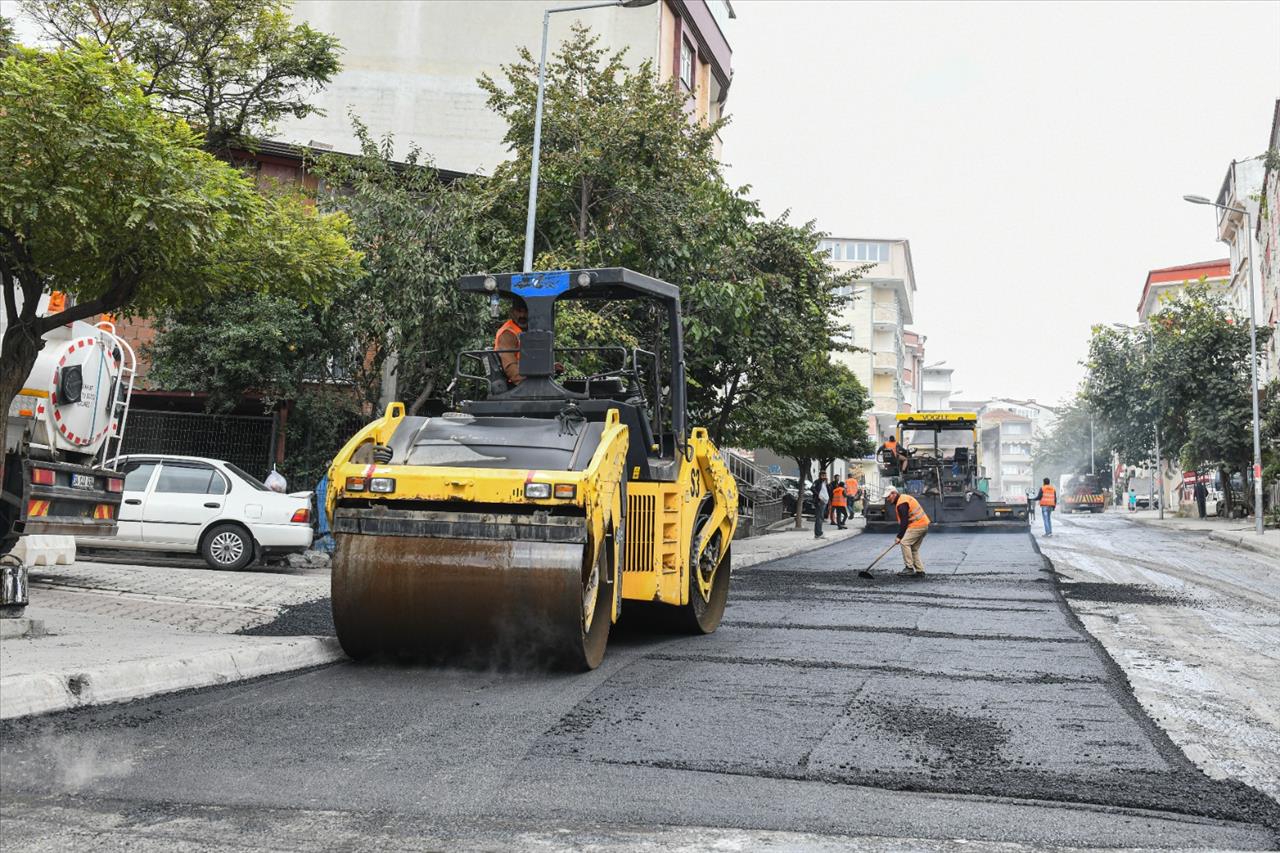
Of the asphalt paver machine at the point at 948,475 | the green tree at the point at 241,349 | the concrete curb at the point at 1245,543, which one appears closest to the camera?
the green tree at the point at 241,349

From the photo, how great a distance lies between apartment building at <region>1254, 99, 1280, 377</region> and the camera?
44.3 metres

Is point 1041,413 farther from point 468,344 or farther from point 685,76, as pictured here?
point 468,344

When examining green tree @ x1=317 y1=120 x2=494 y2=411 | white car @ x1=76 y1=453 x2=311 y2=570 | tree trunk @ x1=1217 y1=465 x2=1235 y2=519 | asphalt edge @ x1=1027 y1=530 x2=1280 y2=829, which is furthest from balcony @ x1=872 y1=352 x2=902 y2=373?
asphalt edge @ x1=1027 y1=530 x2=1280 y2=829

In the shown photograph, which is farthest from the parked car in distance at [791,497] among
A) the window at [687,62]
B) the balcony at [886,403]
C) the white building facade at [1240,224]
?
the balcony at [886,403]

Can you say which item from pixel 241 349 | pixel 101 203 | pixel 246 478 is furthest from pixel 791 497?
pixel 101 203

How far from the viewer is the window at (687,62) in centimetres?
3578

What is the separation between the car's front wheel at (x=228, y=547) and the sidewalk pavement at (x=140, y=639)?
1274mm

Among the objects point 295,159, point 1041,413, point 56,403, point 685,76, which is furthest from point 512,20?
point 1041,413

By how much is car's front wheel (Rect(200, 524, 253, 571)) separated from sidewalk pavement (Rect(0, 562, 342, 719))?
215 cm

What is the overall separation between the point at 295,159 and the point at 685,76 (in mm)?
15991

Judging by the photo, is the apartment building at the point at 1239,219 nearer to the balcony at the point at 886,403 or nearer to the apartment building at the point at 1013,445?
the balcony at the point at 886,403

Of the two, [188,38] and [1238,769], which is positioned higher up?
[188,38]

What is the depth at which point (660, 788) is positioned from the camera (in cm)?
436

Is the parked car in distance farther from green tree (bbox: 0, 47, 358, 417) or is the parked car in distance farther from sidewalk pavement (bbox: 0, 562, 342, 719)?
green tree (bbox: 0, 47, 358, 417)
